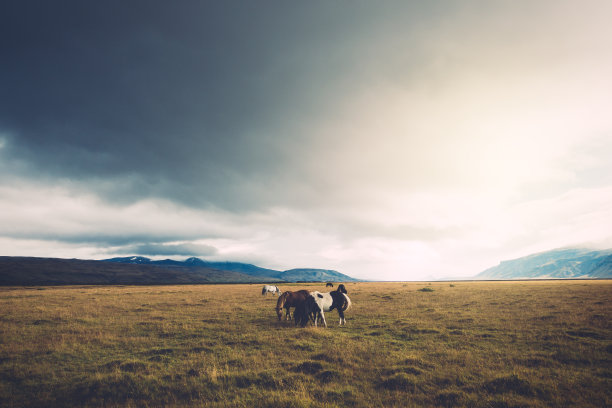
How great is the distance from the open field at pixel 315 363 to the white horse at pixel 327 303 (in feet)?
3.82

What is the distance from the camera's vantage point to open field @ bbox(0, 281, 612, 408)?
7969 mm

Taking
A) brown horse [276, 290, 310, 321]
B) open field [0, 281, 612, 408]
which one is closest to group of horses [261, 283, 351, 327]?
brown horse [276, 290, 310, 321]

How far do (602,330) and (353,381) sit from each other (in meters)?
15.7

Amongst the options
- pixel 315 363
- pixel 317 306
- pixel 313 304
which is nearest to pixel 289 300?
pixel 313 304

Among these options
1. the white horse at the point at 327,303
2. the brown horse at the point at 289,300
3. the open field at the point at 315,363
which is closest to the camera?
the open field at the point at 315,363

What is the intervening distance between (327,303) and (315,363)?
315 inches

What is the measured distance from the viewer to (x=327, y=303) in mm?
18203

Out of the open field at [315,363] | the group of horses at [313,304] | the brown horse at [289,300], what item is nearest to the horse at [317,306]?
the group of horses at [313,304]

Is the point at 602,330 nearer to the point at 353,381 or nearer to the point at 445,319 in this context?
the point at 445,319

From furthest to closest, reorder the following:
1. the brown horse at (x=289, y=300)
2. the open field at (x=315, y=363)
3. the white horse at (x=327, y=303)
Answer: the brown horse at (x=289, y=300), the white horse at (x=327, y=303), the open field at (x=315, y=363)

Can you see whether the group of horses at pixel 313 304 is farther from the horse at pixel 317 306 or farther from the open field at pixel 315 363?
the open field at pixel 315 363

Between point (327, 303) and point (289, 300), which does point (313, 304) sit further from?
point (289, 300)

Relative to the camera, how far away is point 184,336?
15.8 m

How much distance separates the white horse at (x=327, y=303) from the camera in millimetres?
17578
